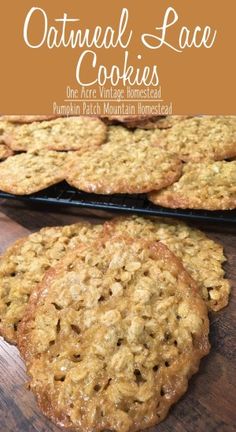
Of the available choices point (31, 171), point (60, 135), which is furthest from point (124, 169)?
point (60, 135)

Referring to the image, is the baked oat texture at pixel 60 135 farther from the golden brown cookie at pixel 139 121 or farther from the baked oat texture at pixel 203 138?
the baked oat texture at pixel 203 138

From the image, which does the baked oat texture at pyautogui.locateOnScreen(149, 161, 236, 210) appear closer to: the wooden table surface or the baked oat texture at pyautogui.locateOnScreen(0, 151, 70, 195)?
the wooden table surface

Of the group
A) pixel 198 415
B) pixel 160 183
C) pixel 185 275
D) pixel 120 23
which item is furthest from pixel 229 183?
pixel 120 23

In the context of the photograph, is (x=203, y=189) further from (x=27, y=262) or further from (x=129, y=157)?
(x=27, y=262)

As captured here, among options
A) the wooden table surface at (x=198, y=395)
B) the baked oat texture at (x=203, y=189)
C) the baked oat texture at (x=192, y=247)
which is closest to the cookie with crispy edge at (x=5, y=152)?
the baked oat texture at (x=192, y=247)

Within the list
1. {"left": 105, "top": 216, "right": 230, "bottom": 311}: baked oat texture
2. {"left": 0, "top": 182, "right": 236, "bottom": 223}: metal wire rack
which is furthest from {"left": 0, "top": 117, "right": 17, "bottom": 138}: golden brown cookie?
{"left": 105, "top": 216, "right": 230, "bottom": 311}: baked oat texture

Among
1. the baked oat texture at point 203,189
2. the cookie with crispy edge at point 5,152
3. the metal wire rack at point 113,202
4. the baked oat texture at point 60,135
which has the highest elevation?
the baked oat texture at point 60,135

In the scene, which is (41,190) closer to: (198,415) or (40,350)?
(40,350)
